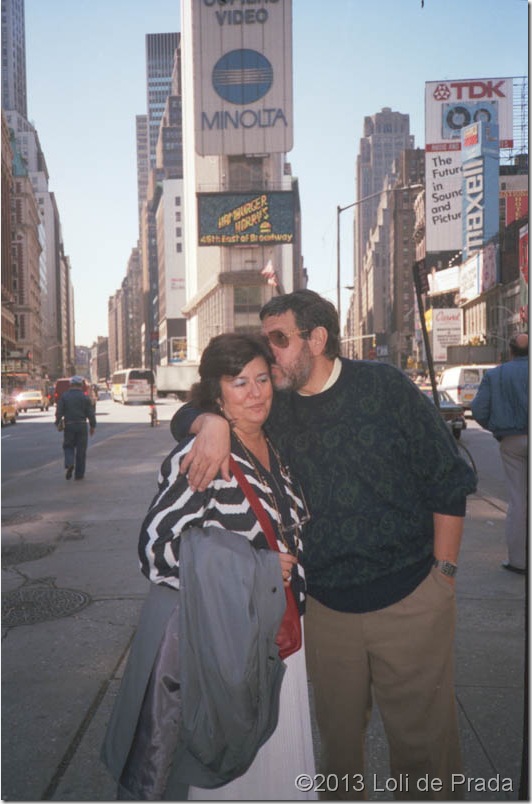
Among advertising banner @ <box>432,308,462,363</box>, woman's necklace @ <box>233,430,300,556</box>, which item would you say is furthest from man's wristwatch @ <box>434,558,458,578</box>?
advertising banner @ <box>432,308,462,363</box>

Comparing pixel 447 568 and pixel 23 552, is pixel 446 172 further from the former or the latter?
pixel 447 568

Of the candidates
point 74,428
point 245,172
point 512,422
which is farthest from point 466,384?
point 245,172

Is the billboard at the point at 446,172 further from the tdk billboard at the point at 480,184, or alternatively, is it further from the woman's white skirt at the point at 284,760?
the woman's white skirt at the point at 284,760

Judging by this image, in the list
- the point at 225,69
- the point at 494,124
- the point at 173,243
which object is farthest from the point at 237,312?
the point at 173,243

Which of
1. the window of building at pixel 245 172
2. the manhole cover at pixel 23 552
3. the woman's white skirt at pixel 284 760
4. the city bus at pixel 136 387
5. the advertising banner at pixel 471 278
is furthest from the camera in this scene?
the window of building at pixel 245 172

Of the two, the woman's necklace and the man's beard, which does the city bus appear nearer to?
the man's beard

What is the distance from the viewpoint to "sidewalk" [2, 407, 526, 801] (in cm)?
308

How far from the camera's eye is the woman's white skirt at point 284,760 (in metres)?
2.18

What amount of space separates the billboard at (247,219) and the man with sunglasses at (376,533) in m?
53.1

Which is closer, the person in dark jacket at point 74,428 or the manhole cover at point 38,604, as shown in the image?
the manhole cover at point 38,604

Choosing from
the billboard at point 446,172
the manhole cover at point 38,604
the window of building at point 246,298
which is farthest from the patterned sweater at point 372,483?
the billboard at point 446,172

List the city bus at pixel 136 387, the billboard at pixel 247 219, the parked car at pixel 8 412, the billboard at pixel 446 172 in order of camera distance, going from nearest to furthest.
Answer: the parked car at pixel 8 412
the billboard at pixel 247 219
the city bus at pixel 136 387
the billboard at pixel 446 172

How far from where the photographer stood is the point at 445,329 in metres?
59.5

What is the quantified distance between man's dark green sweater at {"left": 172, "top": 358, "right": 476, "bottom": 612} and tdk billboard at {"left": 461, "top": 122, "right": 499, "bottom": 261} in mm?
60786
